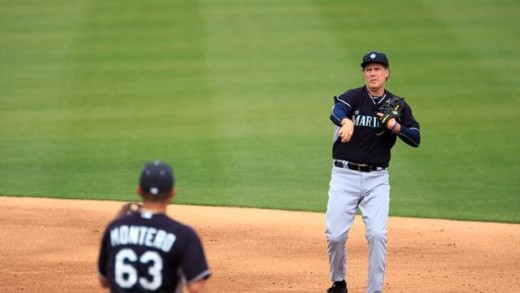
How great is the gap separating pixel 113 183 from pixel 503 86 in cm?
847

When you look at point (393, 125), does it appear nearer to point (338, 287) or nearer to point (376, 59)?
point (376, 59)

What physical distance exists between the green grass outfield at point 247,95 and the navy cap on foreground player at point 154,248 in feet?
24.3

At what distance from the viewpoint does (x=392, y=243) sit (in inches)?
438

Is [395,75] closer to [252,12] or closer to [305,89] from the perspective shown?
[305,89]

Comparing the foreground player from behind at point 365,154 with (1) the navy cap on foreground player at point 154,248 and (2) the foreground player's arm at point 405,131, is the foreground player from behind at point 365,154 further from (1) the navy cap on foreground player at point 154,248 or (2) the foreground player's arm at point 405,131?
(1) the navy cap on foreground player at point 154,248

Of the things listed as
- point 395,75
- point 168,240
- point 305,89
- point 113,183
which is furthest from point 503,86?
point 168,240

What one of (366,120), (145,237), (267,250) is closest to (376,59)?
(366,120)

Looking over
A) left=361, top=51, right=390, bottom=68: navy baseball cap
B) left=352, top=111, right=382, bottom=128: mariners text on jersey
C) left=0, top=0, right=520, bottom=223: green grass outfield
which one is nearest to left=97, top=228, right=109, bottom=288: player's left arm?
left=352, top=111, right=382, bottom=128: mariners text on jersey

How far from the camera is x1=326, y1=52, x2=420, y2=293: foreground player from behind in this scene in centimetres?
870

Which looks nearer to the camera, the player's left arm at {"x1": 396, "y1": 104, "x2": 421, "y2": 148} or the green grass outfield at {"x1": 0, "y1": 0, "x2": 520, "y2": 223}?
the player's left arm at {"x1": 396, "y1": 104, "x2": 421, "y2": 148}

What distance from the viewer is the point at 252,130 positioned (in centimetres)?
1658

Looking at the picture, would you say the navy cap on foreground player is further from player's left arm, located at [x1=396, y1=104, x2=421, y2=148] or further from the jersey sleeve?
player's left arm, located at [x1=396, y1=104, x2=421, y2=148]

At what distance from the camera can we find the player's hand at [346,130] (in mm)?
8359

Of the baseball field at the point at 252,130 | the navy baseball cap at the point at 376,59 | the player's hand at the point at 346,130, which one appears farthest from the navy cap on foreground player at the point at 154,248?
the baseball field at the point at 252,130
